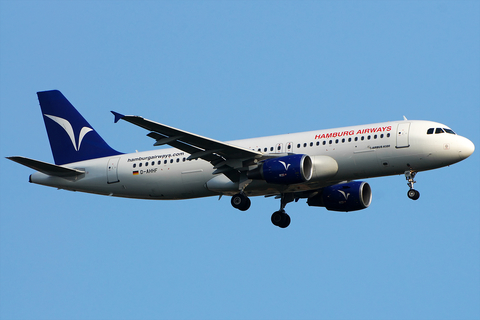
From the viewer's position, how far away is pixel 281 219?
41.5 m

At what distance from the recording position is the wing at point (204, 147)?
34156 millimetres

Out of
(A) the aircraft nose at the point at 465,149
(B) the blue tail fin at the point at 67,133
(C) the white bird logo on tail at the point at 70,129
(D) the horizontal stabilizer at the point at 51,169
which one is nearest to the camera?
(A) the aircraft nose at the point at 465,149

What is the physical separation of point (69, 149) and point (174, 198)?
314 inches

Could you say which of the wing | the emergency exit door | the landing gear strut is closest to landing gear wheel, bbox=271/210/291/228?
the wing

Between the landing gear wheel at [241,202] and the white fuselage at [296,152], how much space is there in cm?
43

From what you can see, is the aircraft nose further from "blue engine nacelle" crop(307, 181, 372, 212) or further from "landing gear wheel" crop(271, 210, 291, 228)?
"landing gear wheel" crop(271, 210, 291, 228)

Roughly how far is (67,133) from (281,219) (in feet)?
47.2

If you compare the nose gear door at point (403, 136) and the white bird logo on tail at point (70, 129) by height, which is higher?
the white bird logo on tail at point (70, 129)

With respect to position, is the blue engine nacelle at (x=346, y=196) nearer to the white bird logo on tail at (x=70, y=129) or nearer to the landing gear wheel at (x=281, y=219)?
the landing gear wheel at (x=281, y=219)

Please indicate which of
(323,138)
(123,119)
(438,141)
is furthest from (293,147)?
(123,119)

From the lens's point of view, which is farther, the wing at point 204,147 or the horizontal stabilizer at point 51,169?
the horizontal stabilizer at point 51,169

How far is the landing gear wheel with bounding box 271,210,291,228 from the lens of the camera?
136ft

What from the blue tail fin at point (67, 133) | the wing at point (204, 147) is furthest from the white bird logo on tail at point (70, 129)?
the wing at point (204, 147)

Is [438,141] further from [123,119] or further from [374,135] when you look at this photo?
[123,119]
